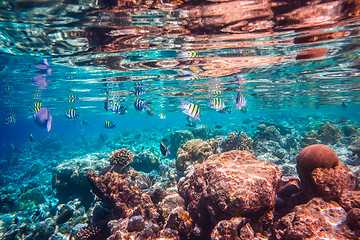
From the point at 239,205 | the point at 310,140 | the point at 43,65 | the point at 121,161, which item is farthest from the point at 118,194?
the point at 310,140

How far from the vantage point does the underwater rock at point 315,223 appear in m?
2.99

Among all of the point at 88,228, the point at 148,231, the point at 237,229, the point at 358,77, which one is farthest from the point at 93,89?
the point at 358,77

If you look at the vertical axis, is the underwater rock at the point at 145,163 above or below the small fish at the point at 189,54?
below

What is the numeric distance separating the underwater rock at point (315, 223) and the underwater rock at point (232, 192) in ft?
1.67

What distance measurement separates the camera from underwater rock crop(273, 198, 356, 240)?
9.82ft

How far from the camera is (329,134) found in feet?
58.2

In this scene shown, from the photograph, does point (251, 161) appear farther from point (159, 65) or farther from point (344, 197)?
point (159, 65)

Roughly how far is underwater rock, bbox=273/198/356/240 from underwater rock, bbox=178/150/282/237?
51cm

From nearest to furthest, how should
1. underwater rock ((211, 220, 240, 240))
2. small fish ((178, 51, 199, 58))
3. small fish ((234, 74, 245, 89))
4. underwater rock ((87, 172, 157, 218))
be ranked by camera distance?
underwater rock ((211, 220, 240, 240))
underwater rock ((87, 172, 157, 218))
small fish ((178, 51, 199, 58))
small fish ((234, 74, 245, 89))

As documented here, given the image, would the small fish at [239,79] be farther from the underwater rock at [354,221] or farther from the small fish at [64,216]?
the small fish at [64,216]

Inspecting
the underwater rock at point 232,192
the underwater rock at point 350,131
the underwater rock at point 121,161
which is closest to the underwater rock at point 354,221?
the underwater rock at point 232,192

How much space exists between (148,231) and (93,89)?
1891 centimetres

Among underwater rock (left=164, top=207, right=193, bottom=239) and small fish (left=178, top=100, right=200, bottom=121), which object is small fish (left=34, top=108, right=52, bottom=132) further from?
underwater rock (left=164, top=207, right=193, bottom=239)

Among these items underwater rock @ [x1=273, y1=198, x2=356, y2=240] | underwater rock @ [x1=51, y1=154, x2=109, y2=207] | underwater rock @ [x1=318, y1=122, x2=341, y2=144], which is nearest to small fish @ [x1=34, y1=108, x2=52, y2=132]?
underwater rock @ [x1=51, y1=154, x2=109, y2=207]
